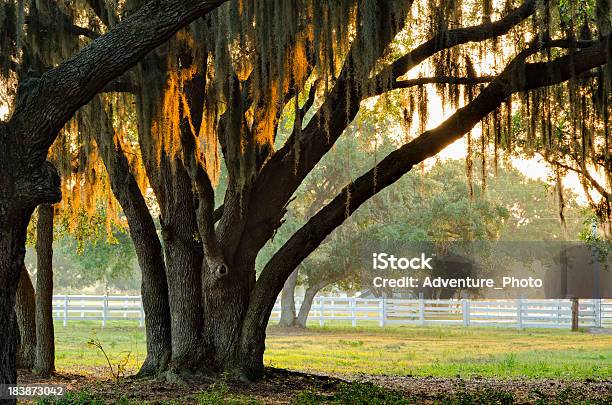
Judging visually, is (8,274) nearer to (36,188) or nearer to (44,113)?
(36,188)

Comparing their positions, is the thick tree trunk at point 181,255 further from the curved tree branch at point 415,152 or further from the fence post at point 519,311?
the fence post at point 519,311

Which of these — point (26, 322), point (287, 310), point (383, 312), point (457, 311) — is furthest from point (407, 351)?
point (26, 322)

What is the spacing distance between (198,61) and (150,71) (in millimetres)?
597

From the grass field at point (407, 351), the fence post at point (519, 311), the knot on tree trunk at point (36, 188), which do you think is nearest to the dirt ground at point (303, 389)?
the grass field at point (407, 351)

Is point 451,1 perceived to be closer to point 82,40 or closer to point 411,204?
point 82,40

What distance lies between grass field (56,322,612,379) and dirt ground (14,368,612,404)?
5.55ft

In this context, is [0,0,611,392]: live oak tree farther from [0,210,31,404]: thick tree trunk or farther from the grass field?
[0,210,31,404]: thick tree trunk

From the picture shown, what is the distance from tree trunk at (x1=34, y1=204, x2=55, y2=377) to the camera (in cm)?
1110

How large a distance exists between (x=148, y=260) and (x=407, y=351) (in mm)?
11965

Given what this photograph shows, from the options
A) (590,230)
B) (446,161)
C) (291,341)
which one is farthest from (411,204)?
(590,230)

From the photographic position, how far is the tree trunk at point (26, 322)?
1154cm

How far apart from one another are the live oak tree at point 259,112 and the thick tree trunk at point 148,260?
0.02 m

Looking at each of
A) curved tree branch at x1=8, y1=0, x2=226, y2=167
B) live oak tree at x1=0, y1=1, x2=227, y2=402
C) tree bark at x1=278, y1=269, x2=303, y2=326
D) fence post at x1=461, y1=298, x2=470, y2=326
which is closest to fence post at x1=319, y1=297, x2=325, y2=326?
tree bark at x1=278, y1=269, x2=303, y2=326

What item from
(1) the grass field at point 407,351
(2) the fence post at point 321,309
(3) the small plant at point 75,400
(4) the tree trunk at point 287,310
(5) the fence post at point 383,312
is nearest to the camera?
(3) the small plant at point 75,400
